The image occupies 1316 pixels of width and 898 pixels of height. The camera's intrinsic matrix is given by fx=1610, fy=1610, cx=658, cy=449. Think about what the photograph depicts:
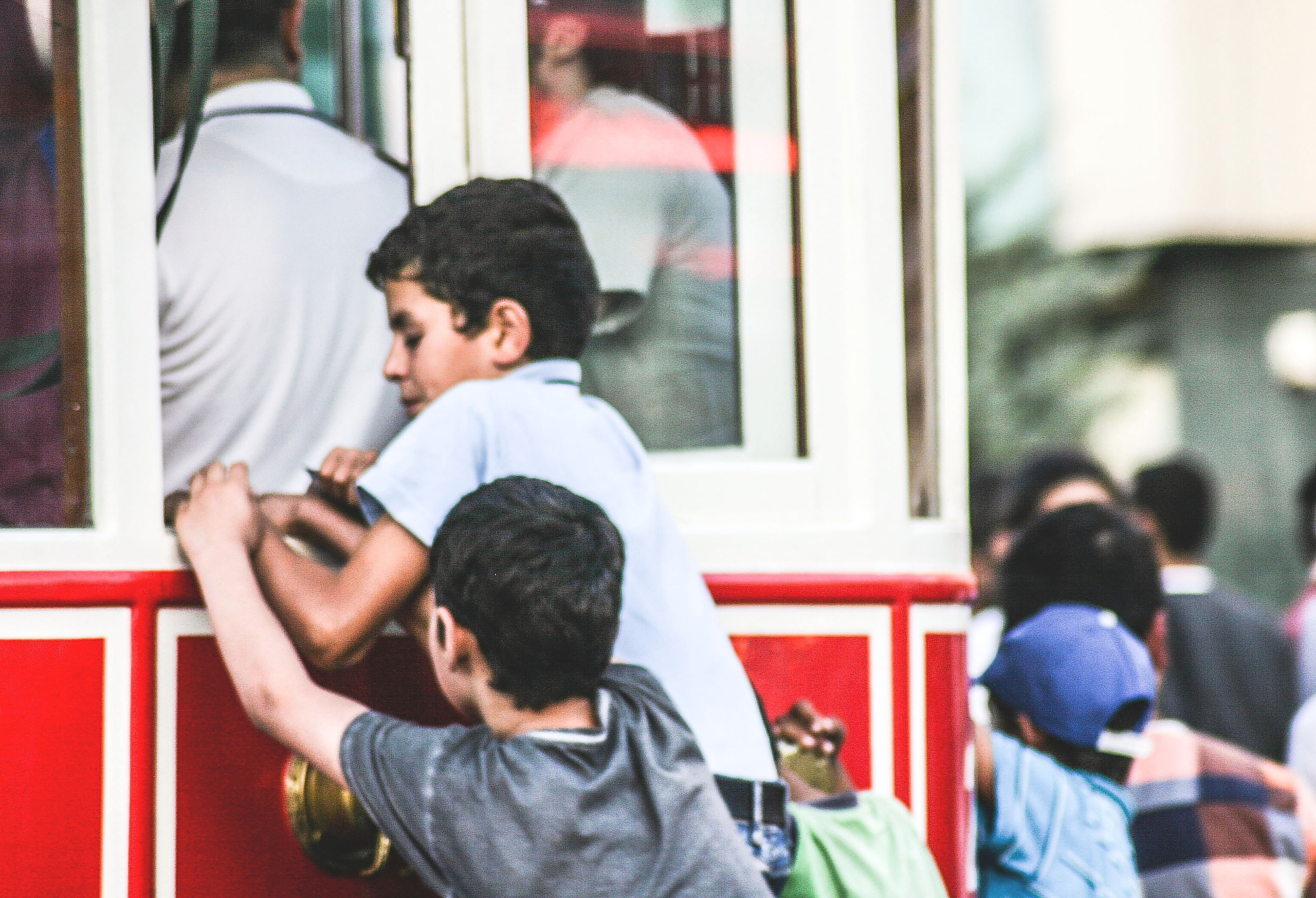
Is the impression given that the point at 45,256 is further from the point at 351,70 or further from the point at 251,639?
the point at 351,70

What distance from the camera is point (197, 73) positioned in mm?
1944

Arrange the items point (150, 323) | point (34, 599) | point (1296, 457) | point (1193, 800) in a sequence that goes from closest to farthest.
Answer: point (34, 599), point (150, 323), point (1193, 800), point (1296, 457)

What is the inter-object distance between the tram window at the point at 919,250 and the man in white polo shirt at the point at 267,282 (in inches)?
27.7

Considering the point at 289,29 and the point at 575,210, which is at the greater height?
the point at 289,29

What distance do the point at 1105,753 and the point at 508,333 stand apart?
1.16 m

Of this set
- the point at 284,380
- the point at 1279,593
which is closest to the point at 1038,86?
the point at 1279,593

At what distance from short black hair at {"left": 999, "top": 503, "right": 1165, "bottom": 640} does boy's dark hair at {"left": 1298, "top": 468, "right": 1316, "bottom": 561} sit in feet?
7.10

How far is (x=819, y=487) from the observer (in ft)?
7.33

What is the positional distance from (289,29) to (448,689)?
3.62ft

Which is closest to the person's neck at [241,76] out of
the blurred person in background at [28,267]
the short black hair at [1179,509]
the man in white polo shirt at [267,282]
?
the man in white polo shirt at [267,282]

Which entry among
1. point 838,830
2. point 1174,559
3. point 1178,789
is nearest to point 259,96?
point 838,830

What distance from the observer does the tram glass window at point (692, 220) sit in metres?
2.24

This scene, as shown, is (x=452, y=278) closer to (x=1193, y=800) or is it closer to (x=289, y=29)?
(x=289, y=29)

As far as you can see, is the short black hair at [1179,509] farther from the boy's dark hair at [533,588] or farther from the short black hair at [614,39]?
the boy's dark hair at [533,588]
